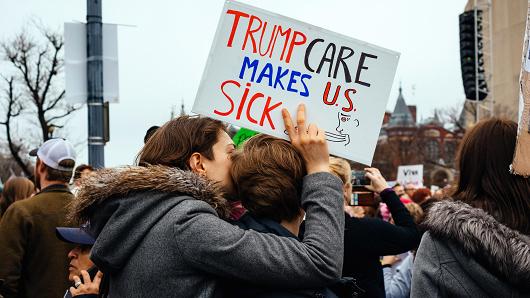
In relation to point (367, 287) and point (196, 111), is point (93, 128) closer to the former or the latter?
point (367, 287)

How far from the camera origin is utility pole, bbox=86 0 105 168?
6.61 metres

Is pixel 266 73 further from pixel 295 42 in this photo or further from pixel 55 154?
pixel 55 154

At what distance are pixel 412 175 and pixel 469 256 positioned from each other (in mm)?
12051

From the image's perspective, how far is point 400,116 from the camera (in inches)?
3932

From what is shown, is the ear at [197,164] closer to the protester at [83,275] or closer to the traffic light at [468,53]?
the protester at [83,275]

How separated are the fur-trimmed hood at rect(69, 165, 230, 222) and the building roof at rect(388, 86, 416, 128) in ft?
309

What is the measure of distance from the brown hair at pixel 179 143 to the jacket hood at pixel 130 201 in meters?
0.16

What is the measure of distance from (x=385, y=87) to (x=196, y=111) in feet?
2.53

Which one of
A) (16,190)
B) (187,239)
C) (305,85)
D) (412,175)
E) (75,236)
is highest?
(305,85)

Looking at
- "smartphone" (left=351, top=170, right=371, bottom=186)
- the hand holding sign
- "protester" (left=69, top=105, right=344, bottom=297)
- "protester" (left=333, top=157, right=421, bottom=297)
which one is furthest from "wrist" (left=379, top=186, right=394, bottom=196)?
"protester" (left=69, top=105, right=344, bottom=297)

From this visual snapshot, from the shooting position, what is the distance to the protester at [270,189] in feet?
8.10

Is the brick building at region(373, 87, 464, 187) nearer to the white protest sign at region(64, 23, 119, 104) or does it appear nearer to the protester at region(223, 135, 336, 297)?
the white protest sign at region(64, 23, 119, 104)

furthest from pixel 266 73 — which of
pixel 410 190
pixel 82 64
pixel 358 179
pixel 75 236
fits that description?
pixel 410 190

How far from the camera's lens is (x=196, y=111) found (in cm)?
271
